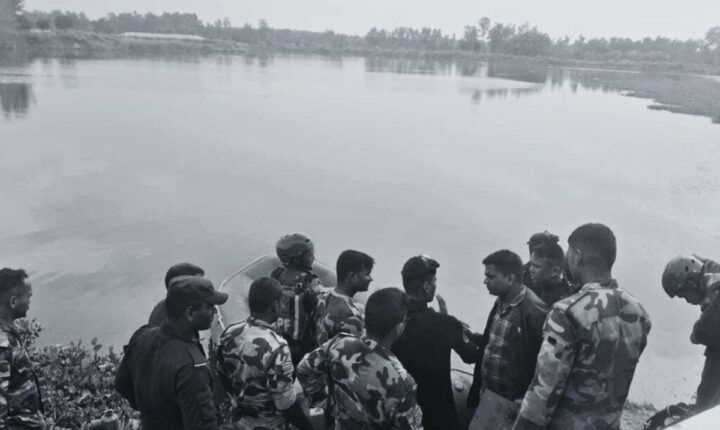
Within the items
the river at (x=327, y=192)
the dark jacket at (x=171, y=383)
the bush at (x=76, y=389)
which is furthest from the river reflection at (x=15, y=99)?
the dark jacket at (x=171, y=383)

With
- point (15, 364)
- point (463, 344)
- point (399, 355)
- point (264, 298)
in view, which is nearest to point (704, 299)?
point (463, 344)

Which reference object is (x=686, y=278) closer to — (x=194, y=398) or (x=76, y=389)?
Answer: (x=194, y=398)

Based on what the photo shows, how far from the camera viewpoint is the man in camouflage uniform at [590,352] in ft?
7.16

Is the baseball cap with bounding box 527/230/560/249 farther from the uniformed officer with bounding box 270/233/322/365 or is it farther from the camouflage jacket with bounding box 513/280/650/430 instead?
the uniformed officer with bounding box 270/233/322/365

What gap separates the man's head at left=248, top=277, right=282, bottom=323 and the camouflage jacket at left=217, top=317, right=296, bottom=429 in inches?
1.7

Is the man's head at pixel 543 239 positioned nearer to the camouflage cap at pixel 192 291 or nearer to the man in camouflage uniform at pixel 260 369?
the man in camouflage uniform at pixel 260 369

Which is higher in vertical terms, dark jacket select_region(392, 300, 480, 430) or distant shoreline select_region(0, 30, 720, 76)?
distant shoreline select_region(0, 30, 720, 76)

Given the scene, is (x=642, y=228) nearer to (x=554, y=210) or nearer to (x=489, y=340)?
(x=554, y=210)

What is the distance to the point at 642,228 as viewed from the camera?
34.1ft

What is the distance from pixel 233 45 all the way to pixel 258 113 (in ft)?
194

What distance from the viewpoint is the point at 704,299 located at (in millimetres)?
2812

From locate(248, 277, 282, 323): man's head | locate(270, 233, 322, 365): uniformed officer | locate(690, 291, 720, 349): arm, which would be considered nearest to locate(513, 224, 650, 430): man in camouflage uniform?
locate(690, 291, 720, 349): arm

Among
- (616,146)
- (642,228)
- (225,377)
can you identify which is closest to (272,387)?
(225,377)

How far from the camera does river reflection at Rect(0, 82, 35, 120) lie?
18.4m
